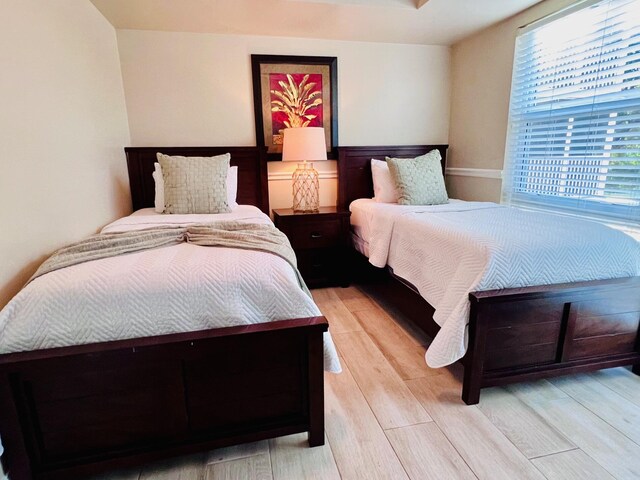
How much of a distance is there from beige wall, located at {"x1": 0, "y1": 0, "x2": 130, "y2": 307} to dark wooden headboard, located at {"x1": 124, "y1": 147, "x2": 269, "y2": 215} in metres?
0.30

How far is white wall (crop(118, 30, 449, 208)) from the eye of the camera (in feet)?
9.46

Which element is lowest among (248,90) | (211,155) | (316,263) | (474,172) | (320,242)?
(316,263)

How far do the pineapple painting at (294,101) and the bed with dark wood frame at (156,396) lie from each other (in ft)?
7.64

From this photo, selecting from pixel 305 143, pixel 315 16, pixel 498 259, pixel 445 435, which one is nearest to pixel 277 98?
pixel 305 143

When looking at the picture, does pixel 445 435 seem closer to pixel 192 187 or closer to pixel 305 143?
pixel 192 187

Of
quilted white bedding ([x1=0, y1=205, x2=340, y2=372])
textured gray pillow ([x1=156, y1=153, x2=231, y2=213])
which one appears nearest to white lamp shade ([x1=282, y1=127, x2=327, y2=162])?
textured gray pillow ([x1=156, y1=153, x2=231, y2=213])

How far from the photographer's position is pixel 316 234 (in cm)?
296

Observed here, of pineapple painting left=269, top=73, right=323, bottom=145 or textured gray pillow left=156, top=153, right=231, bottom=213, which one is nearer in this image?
textured gray pillow left=156, top=153, right=231, bottom=213

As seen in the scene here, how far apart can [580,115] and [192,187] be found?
8.64 feet

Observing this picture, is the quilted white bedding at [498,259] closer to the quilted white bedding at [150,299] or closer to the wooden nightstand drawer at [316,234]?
the quilted white bedding at [150,299]

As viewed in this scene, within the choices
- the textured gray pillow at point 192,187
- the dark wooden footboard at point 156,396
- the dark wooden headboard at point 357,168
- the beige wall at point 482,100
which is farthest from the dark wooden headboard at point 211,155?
the dark wooden footboard at point 156,396

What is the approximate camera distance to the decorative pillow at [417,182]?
2814mm

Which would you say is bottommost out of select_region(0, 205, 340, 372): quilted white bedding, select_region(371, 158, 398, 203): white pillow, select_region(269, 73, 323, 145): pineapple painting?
select_region(0, 205, 340, 372): quilted white bedding

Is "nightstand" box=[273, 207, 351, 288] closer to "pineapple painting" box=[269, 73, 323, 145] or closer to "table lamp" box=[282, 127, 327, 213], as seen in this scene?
"table lamp" box=[282, 127, 327, 213]
